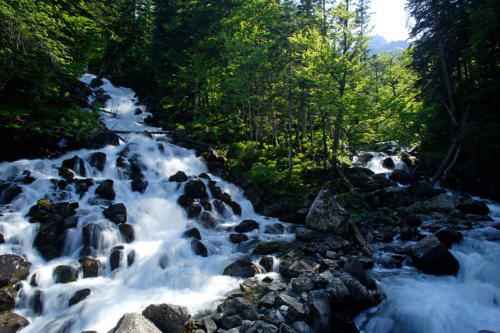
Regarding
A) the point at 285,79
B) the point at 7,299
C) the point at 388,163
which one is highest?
the point at 285,79

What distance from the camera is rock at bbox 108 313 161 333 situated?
16.2ft

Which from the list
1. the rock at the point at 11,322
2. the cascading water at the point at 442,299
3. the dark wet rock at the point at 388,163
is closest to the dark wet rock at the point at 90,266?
the rock at the point at 11,322

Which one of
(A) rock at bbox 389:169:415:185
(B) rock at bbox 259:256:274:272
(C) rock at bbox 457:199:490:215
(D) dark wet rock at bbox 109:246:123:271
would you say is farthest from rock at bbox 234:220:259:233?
(A) rock at bbox 389:169:415:185

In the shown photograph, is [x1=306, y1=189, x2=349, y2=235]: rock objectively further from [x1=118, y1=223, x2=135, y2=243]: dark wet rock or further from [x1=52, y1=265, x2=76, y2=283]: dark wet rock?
[x1=52, y1=265, x2=76, y2=283]: dark wet rock

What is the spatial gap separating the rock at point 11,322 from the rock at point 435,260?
465 inches

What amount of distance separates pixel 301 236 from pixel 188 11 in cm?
2196

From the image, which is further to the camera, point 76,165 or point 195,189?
point 195,189

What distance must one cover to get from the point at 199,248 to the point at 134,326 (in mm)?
5364

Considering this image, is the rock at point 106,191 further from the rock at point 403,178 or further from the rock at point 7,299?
the rock at point 403,178

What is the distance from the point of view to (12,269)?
24.2ft

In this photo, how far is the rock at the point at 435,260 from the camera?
8281mm

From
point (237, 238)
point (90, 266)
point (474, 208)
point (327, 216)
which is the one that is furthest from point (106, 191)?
point (474, 208)

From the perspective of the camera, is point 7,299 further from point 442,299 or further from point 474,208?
point 474,208

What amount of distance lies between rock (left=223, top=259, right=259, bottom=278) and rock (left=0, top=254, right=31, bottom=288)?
20.0 feet
